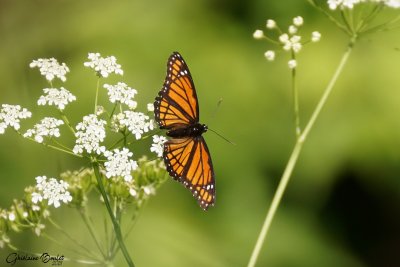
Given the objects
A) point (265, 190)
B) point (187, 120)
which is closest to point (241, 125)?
point (265, 190)

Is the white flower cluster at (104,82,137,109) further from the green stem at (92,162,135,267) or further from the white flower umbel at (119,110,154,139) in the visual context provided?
the green stem at (92,162,135,267)

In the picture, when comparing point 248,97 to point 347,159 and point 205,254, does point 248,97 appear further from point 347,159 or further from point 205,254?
point 205,254

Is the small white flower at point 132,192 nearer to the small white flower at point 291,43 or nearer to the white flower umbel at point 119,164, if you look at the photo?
the white flower umbel at point 119,164

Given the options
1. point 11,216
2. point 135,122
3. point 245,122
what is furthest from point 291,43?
point 245,122

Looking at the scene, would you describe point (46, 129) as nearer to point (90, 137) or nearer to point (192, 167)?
point (90, 137)

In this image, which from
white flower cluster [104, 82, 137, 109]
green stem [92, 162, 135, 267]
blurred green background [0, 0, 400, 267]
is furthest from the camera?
blurred green background [0, 0, 400, 267]

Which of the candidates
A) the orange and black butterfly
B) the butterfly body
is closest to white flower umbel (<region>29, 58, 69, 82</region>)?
the orange and black butterfly
